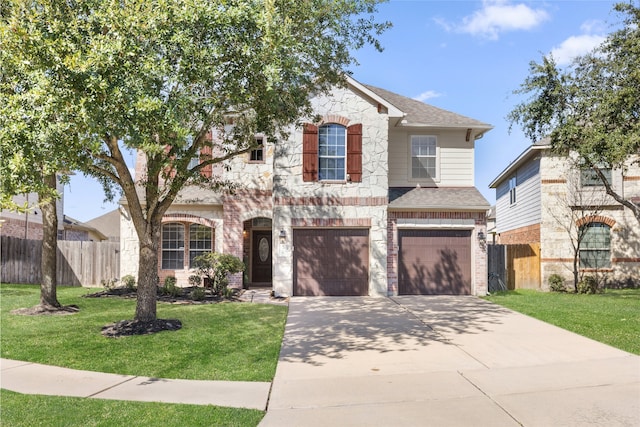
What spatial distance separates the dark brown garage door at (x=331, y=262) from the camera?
16.4 meters

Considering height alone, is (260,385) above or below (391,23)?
below

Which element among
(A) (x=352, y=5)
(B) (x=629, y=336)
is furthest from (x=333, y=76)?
(B) (x=629, y=336)

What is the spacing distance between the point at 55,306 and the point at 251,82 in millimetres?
8009

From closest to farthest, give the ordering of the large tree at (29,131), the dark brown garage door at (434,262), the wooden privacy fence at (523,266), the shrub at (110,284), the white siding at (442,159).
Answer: the large tree at (29,131), the dark brown garage door at (434,262), the shrub at (110,284), the white siding at (442,159), the wooden privacy fence at (523,266)

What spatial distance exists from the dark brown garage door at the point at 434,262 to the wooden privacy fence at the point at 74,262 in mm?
11566

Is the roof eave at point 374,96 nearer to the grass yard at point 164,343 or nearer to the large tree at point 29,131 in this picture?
the grass yard at point 164,343

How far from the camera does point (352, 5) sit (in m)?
9.98

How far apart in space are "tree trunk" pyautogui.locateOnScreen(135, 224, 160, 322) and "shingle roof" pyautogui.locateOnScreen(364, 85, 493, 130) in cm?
1028

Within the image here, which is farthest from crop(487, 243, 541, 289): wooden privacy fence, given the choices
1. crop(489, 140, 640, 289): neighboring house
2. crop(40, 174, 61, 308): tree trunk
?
crop(40, 174, 61, 308): tree trunk

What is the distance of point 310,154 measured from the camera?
53.5ft

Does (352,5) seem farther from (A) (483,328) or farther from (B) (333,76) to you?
(A) (483,328)

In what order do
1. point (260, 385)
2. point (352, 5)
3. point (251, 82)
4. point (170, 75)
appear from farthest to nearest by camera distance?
point (352, 5)
point (251, 82)
point (170, 75)
point (260, 385)

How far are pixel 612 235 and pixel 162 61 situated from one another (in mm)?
19403

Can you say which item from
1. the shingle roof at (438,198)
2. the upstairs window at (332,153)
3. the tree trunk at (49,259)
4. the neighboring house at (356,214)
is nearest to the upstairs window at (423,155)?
the neighboring house at (356,214)
